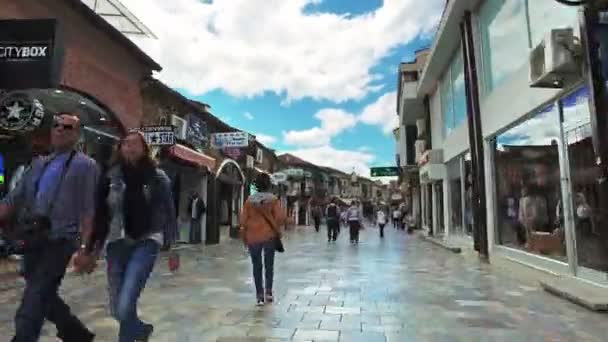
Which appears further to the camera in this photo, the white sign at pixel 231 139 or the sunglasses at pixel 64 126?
the white sign at pixel 231 139

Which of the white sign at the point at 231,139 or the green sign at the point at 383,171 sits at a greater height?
the green sign at the point at 383,171

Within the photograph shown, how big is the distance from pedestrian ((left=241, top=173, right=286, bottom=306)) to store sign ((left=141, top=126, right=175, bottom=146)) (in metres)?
6.32

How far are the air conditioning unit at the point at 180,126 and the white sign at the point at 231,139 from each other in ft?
6.13

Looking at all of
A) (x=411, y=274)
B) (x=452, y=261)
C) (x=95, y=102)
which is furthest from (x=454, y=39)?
(x=95, y=102)

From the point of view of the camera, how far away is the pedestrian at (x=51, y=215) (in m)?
3.14

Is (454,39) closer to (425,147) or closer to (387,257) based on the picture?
(387,257)

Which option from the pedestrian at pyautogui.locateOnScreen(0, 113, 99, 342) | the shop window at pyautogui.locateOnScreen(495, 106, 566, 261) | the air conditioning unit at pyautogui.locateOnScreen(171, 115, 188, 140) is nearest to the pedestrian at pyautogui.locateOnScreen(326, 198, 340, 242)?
the air conditioning unit at pyautogui.locateOnScreen(171, 115, 188, 140)

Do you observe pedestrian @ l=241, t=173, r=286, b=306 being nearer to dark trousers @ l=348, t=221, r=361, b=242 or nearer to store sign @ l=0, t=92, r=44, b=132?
store sign @ l=0, t=92, r=44, b=132

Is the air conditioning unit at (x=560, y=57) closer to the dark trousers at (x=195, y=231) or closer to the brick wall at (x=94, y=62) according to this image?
the brick wall at (x=94, y=62)

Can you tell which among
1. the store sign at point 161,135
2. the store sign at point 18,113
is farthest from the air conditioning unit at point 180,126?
the store sign at point 18,113

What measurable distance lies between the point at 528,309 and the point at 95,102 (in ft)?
32.1

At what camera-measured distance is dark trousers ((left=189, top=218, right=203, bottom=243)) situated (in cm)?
1691

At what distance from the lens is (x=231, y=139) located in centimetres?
1745

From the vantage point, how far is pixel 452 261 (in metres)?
12.0
